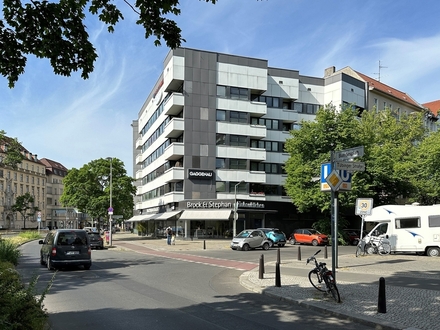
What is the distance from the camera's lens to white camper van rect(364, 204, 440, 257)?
23.8 meters

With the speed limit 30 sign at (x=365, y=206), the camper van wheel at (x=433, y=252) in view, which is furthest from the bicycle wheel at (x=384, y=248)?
the speed limit 30 sign at (x=365, y=206)

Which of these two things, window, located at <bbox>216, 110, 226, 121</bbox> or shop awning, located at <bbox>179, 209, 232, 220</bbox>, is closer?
shop awning, located at <bbox>179, 209, 232, 220</bbox>

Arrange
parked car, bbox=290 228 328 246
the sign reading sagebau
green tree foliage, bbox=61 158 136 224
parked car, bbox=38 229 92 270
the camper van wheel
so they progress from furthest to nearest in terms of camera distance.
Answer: green tree foliage, bbox=61 158 136 224 < the sign reading sagebau < parked car, bbox=290 228 328 246 < the camper van wheel < parked car, bbox=38 229 92 270

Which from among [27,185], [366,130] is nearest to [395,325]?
[366,130]

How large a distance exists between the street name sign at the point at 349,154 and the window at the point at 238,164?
36.7 m

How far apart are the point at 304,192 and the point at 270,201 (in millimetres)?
9748

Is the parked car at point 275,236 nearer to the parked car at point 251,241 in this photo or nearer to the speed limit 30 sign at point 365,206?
the parked car at point 251,241

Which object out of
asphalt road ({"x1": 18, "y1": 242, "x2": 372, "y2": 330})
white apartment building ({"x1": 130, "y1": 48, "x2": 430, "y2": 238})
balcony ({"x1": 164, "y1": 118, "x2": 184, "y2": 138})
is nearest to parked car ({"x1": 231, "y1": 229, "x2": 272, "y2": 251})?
white apartment building ({"x1": 130, "y1": 48, "x2": 430, "y2": 238})

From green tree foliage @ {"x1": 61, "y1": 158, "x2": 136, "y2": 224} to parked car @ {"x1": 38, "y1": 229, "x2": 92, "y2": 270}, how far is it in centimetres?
3381

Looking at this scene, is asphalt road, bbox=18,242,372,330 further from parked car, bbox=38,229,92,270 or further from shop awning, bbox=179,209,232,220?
shop awning, bbox=179,209,232,220

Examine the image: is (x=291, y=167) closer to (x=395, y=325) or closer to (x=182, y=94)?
(x=182, y=94)

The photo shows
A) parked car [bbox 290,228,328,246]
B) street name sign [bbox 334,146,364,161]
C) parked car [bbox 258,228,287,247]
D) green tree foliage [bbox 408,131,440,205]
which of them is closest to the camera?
street name sign [bbox 334,146,364,161]

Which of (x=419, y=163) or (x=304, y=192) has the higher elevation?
(x=419, y=163)

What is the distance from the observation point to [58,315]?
8.41m
